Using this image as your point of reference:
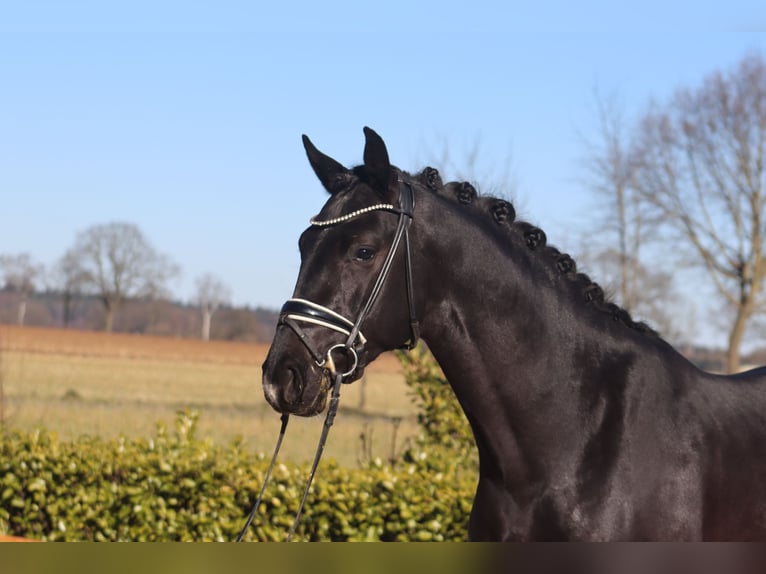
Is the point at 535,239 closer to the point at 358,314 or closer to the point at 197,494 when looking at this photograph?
the point at 358,314

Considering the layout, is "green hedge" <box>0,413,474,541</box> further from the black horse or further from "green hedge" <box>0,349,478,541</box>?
the black horse

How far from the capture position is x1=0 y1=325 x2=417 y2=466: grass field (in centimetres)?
1323

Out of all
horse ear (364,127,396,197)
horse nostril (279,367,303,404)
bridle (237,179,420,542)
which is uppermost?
horse ear (364,127,396,197)

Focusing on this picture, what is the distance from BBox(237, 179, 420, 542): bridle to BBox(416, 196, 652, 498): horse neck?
0.28ft

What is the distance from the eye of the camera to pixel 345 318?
9.67 feet

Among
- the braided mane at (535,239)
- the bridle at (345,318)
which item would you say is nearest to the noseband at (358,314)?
the bridle at (345,318)

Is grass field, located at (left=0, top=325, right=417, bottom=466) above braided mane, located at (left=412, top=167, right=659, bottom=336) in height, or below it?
below

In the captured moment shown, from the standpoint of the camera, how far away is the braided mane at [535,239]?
3.37 m

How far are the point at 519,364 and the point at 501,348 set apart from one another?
8cm

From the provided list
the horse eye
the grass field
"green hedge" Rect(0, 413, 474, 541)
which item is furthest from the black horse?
"green hedge" Rect(0, 413, 474, 541)

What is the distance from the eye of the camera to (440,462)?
644cm

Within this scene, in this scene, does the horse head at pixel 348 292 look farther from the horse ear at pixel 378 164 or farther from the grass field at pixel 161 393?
the grass field at pixel 161 393

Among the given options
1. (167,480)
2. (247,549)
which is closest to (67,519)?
(167,480)

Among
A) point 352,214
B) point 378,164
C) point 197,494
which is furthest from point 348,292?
point 197,494
